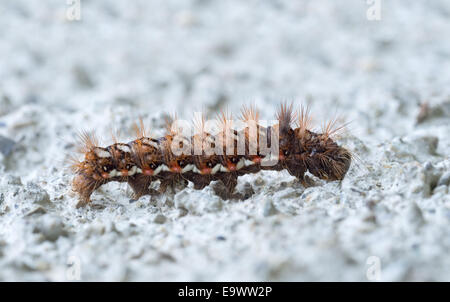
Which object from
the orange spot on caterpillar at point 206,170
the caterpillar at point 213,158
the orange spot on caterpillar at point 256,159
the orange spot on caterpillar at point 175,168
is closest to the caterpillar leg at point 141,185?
the caterpillar at point 213,158

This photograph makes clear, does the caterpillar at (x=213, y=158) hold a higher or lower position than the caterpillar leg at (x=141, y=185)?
higher

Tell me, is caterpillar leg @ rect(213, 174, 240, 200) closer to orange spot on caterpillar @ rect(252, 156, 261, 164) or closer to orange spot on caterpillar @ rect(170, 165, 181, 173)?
orange spot on caterpillar @ rect(252, 156, 261, 164)

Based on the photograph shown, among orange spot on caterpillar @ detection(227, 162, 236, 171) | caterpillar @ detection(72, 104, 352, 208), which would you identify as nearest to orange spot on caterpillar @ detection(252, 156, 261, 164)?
caterpillar @ detection(72, 104, 352, 208)

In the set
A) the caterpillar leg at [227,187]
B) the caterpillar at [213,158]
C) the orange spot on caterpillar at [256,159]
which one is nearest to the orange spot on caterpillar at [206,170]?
the caterpillar at [213,158]

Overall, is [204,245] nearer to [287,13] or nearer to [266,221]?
[266,221]

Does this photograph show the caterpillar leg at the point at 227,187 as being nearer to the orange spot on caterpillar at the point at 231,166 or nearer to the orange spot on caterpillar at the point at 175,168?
the orange spot on caterpillar at the point at 231,166

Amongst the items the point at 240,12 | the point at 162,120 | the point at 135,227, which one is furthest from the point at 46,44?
the point at 135,227

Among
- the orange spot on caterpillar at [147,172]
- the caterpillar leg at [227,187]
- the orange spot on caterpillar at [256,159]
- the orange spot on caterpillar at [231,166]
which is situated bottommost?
the caterpillar leg at [227,187]

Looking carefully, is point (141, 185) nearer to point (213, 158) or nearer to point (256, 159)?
point (213, 158)

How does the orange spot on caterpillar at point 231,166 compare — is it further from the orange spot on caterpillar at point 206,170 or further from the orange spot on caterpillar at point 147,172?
the orange spot on caterpillar at point 147,172
